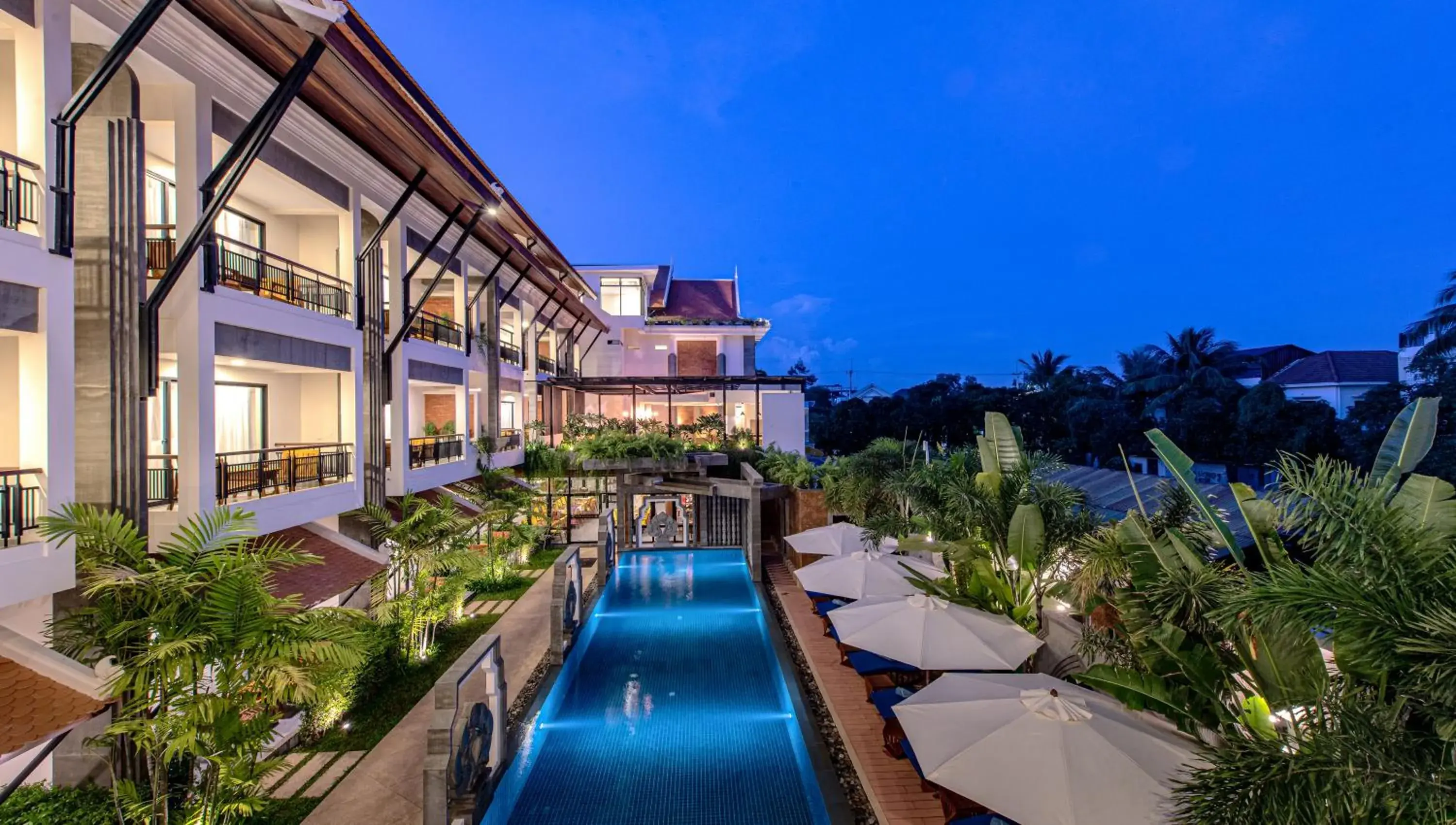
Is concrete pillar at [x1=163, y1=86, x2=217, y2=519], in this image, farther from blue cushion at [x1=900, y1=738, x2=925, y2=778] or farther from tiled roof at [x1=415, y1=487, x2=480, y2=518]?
blue cushion at [x1=900, y1=738, x2=925, y2=778]

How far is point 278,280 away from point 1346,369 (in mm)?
49957

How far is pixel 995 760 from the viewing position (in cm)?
555

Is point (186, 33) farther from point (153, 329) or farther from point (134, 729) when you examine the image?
point (134, 729)

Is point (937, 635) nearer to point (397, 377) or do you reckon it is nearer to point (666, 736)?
point (666, 736)

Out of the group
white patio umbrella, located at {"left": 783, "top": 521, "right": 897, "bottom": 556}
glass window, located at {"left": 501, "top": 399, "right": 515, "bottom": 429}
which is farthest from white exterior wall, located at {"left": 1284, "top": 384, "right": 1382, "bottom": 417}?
glass window, located at {"left": 501, "top": 399, "right": 515, "bottom": 429}

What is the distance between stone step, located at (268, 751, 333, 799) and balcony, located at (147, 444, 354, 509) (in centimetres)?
374

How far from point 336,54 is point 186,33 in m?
2.07

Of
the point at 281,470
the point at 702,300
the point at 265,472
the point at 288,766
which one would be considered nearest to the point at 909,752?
the point at 288,766

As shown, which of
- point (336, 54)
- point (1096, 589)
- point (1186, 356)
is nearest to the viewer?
point (1096, 589)

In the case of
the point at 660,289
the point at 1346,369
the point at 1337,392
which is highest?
the point at 660,289

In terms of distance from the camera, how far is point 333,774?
827 centimetres

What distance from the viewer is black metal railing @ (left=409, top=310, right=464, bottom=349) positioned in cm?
1603

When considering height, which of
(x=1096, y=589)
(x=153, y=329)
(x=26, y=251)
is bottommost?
(x=1096, y=589)

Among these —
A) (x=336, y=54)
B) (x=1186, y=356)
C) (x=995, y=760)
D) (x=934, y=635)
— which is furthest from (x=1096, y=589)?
(x=1186, y=356)
